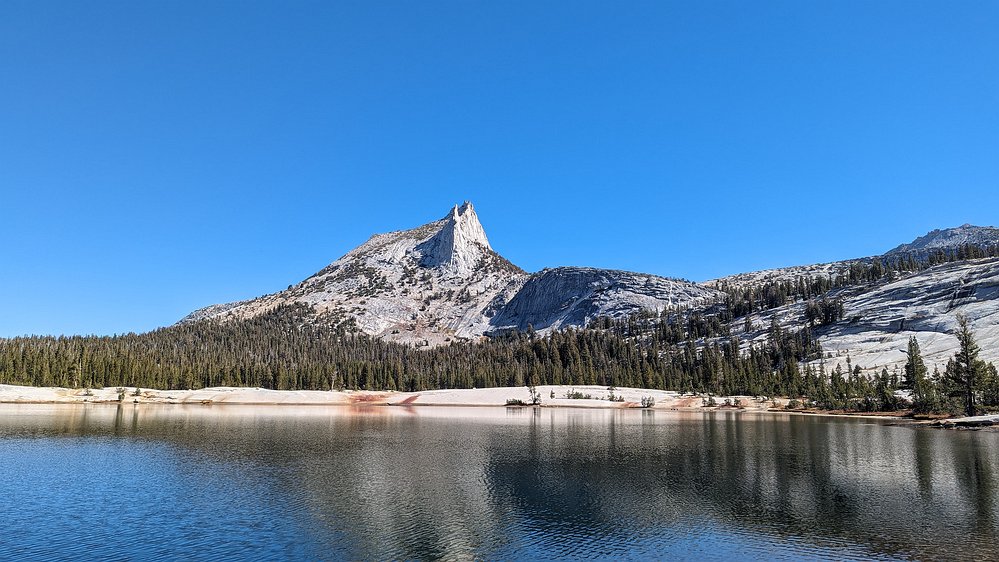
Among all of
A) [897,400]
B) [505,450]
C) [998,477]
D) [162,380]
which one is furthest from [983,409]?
[162,380]

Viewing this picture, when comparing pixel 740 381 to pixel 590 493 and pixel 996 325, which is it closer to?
pixel 996 325

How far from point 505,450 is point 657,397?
127981mm

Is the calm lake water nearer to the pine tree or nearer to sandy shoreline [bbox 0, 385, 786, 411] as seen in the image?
the pine tree

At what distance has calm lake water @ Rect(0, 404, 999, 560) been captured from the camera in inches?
1224

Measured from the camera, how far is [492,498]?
43.1 meters

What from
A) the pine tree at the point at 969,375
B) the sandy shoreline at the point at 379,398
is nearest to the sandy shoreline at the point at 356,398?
the sandy shoreline at the point at 379,398

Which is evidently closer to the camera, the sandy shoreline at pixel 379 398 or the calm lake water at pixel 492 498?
the calm lake water at pixel 492 498

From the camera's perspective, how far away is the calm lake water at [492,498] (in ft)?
102

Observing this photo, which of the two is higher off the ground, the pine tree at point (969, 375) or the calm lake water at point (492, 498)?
the pine tree at point (969, 375)

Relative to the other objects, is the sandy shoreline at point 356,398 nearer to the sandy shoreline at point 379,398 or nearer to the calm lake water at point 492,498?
the sandy shoreline at point 379,398

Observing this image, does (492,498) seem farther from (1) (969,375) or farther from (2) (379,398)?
(2) (379,398)

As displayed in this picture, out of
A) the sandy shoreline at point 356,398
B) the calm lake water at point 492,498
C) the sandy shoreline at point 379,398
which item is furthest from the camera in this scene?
the sandy shoreline at point 356,398

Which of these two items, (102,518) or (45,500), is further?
(45,500)

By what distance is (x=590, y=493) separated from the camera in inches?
1789
